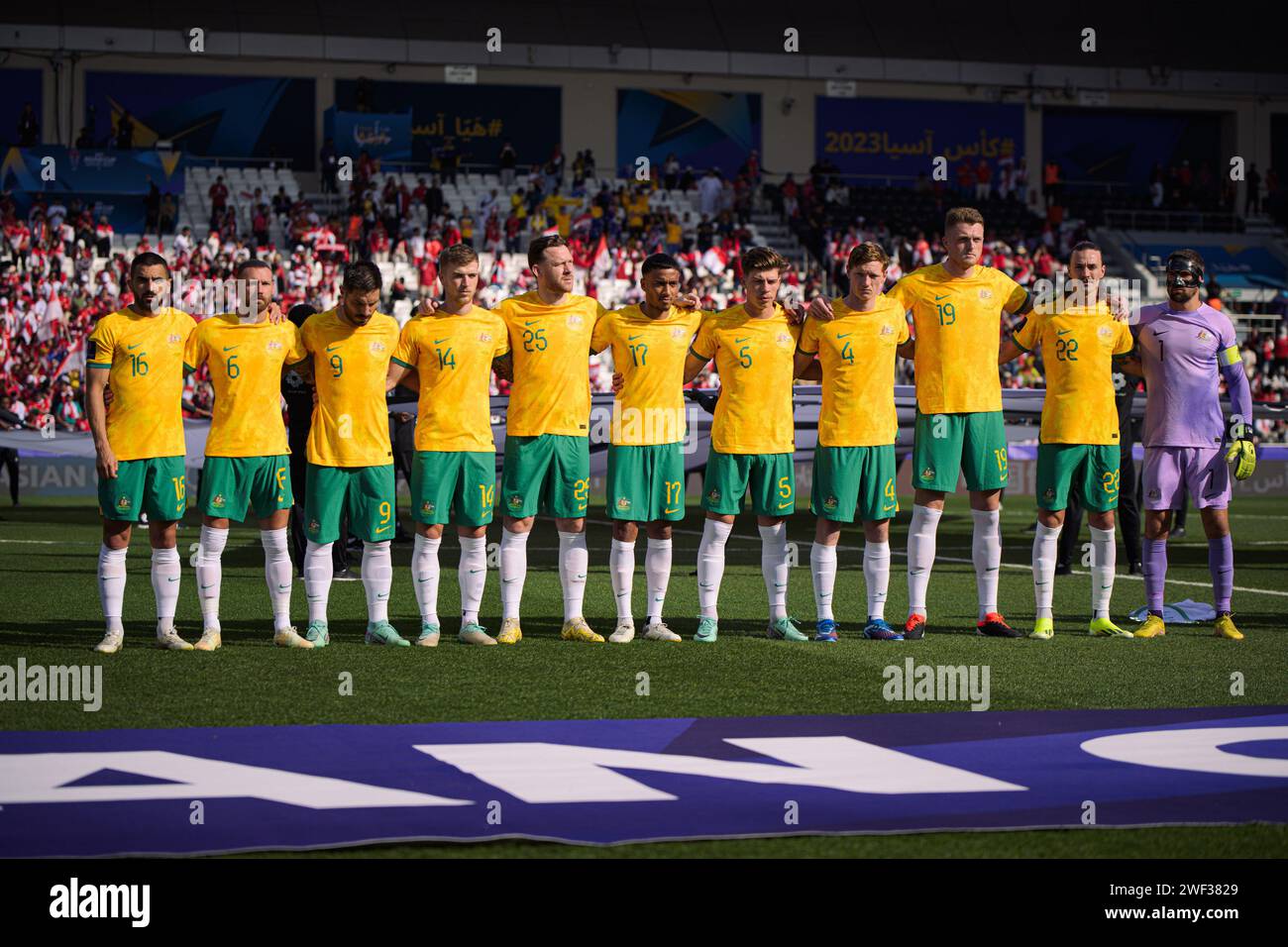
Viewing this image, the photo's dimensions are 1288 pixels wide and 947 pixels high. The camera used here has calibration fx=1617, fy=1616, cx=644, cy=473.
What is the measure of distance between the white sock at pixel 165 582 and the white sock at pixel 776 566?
9.74ft

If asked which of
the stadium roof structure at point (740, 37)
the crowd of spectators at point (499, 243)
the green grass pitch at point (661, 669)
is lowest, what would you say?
the green grass pitch at point (661, 669)

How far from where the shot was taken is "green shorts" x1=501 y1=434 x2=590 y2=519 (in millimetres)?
8164

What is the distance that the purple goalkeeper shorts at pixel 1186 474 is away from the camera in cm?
865

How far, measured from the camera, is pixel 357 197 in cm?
3331

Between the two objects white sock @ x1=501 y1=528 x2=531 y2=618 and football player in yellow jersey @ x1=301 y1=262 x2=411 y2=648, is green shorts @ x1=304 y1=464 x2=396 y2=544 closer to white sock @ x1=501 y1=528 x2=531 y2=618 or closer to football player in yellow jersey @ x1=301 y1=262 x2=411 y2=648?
football player in yellow jersey @ x1=301 y1=262 x2=411 y2=648

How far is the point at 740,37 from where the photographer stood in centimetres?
3894

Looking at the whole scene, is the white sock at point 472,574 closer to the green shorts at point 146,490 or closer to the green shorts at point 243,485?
the green shorts at point 243,485

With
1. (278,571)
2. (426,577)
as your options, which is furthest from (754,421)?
(278,571)

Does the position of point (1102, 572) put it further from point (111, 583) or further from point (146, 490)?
point (111, 583)

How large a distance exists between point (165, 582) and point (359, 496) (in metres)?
1.04

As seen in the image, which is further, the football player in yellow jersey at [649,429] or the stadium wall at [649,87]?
the stadium wall at [649,87]

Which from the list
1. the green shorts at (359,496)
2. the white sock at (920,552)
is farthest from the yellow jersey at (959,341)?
the green shorts at (359,496)

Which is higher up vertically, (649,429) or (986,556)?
(649,429)

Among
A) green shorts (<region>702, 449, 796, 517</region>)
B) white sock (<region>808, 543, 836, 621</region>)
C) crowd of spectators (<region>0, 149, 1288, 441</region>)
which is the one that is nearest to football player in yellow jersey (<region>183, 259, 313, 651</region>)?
green shorts (<region>702, 449, 796, 517</region>)
